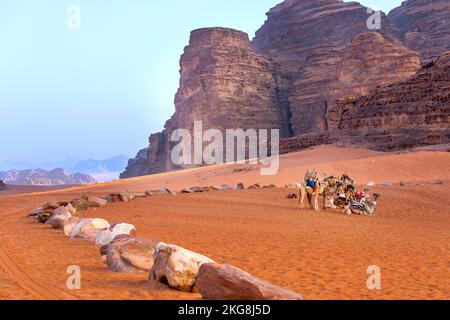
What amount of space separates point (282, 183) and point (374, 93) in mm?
26123

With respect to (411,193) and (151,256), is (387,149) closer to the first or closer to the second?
(411,193)

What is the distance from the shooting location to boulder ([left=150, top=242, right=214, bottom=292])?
7.03 m

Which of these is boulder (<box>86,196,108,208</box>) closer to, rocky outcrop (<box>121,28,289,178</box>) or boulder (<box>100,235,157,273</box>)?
boulder (<box>100,235,157,273</box>)

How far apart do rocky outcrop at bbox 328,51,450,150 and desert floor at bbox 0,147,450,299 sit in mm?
21806

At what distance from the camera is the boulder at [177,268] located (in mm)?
7031

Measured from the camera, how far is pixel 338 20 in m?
143

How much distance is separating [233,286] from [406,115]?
155 ft

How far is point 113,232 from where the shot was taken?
1145 centimetres

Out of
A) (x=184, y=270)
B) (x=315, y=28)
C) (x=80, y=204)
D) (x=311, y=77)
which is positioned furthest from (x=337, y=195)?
(x=315, y=28)

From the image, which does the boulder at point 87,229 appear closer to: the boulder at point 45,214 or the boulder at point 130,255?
the boulder at point 130,255

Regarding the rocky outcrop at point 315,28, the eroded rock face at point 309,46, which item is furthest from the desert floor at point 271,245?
the rocky outcrop at point 315,28

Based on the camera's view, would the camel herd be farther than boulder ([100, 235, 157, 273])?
Yes

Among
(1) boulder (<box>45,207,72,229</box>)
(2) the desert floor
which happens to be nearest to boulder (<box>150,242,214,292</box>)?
(2) the desert floor

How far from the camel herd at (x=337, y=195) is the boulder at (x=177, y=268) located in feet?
45.2
